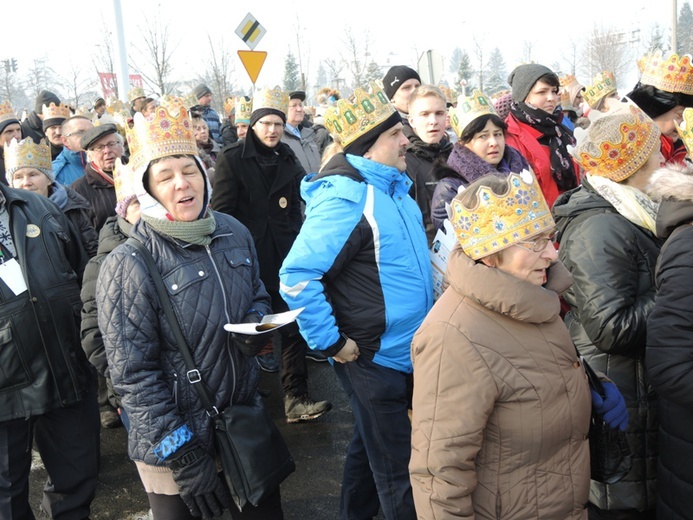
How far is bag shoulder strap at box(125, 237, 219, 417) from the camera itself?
8.98 feet

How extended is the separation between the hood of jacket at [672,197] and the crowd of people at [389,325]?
0.01 meters

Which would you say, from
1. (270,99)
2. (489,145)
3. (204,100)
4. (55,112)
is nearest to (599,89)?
(270,99)

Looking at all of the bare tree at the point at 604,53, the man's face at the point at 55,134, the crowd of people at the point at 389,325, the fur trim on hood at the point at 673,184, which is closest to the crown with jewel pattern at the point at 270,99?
the crowd of people at the point at 389,325

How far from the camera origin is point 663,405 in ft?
A: 9.12

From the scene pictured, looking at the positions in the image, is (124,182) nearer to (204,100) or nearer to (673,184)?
(673,184)

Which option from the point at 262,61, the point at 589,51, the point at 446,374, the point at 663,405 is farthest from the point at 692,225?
the point at 589,51

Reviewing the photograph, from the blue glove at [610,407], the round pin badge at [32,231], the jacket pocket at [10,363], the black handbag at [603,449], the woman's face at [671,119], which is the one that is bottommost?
the black handbag at [603,449]

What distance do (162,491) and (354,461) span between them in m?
1.13

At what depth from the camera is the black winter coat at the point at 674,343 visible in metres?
2.49

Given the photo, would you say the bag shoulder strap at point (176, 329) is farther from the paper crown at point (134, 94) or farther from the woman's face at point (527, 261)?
the paper crown at point (134, 94)

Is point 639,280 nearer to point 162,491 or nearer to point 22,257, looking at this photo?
point 162,491

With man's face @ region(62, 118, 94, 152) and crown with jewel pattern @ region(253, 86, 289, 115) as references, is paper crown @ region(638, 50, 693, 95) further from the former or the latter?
man's face @ region(62, 118, 94, 152)

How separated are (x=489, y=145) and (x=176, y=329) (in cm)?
271

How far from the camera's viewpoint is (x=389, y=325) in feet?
10.3
